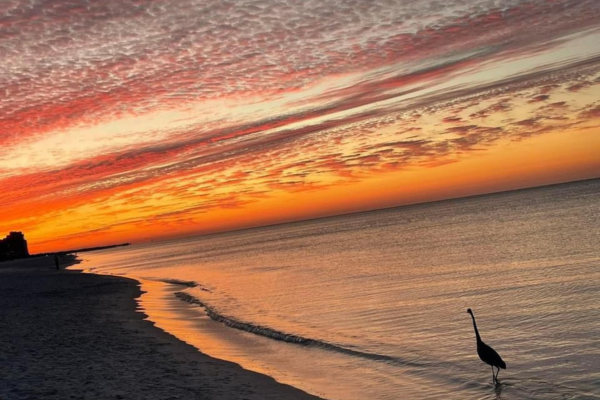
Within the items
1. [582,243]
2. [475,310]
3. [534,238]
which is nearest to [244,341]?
[475,310]

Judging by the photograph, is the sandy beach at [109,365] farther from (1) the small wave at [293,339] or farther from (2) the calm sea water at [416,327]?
(1) the small wave at [293,339]

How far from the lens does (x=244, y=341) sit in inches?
749

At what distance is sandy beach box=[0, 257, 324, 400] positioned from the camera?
1152 cm

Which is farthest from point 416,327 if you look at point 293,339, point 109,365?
point 109,365

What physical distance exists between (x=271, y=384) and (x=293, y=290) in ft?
72.8

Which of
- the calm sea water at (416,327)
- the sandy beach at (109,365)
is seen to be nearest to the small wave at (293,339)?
the calm sea water at (416,327)

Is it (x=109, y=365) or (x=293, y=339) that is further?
(x=293, y=339)

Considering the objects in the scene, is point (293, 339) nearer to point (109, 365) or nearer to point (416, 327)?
point (416, 327)

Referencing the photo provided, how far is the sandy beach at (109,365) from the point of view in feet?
37.8

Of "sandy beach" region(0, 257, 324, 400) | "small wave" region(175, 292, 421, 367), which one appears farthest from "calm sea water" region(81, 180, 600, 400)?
"sandy beach" region(0, 257, 324, 400)

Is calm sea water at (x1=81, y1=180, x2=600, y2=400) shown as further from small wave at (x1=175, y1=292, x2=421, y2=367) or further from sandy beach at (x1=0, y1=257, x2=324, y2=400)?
sandy beach at (x1=0, y1=257, x2=324, y2=400)

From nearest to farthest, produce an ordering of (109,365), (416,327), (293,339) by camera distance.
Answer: (109,365)
(293,339)
(416,327)

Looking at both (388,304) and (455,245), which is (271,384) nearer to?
(388,304)

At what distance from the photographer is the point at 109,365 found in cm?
1407
